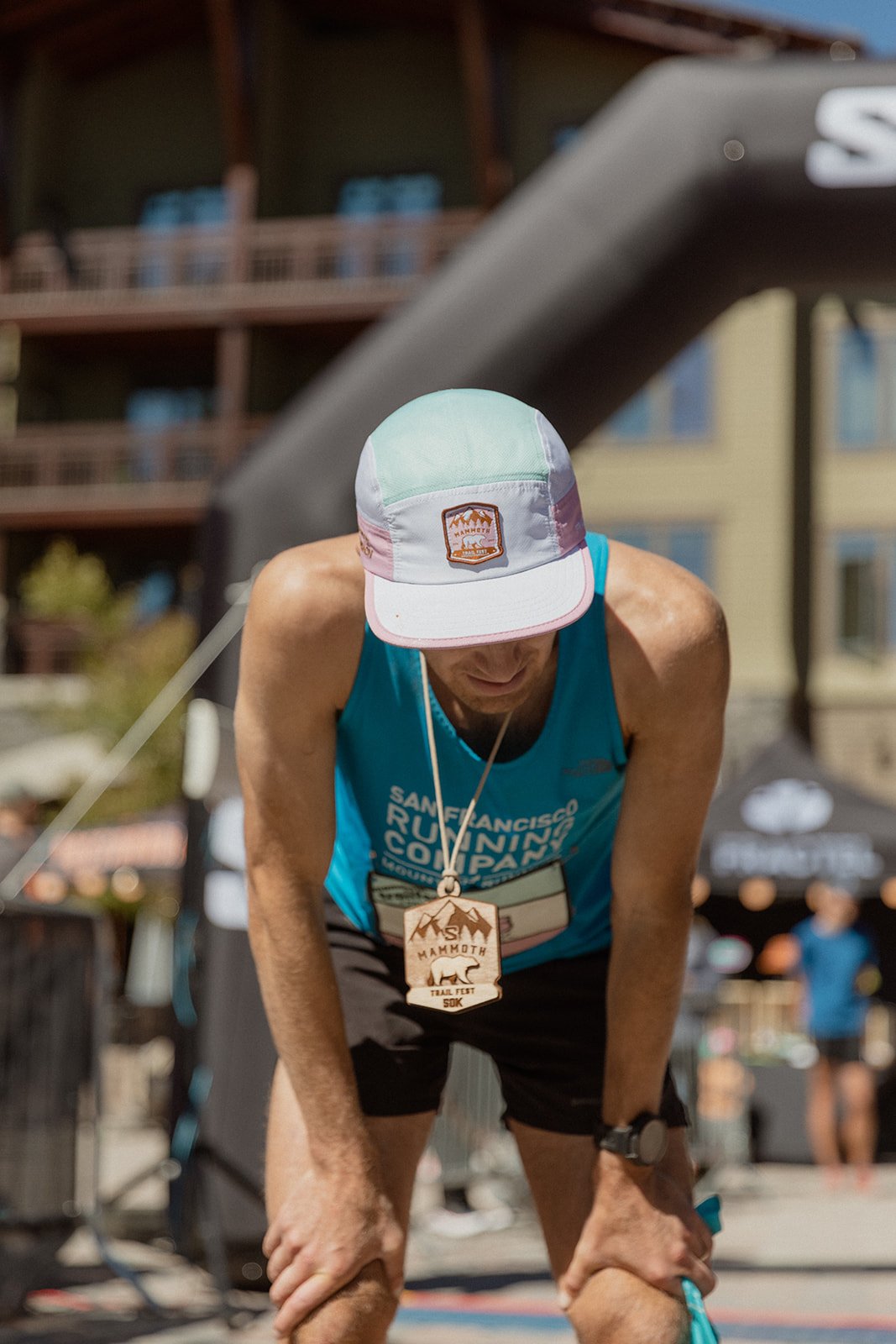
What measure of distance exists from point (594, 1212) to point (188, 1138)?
3.29m

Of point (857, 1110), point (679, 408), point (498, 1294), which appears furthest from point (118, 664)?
point (498, 1294)

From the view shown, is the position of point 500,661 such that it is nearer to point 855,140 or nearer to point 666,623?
point 666,623

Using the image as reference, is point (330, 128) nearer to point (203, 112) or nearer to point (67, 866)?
point (203, 112)

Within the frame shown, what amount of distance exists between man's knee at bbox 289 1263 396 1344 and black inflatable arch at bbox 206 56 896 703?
3.35 m

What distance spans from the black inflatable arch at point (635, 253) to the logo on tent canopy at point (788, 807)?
621 cm

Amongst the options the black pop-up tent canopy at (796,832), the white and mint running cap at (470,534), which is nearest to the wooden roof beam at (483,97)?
the black pop-up tent canopy at (796,832)

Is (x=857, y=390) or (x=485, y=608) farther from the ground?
(x=485, y=608)

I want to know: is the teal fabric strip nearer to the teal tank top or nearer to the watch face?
the watch face

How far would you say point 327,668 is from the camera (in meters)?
2.27

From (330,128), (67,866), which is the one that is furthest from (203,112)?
(67,866)

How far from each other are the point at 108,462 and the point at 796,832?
17.6 m

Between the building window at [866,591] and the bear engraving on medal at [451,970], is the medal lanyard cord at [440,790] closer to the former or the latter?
the bear engraving on medal at [451,970]

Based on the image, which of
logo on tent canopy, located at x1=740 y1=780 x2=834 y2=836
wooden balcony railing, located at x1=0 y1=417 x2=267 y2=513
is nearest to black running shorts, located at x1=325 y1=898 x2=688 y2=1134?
logo on tent canopy, located at x1=740 y1=780 x2=834 y2=836

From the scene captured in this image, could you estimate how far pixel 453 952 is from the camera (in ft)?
7.49
